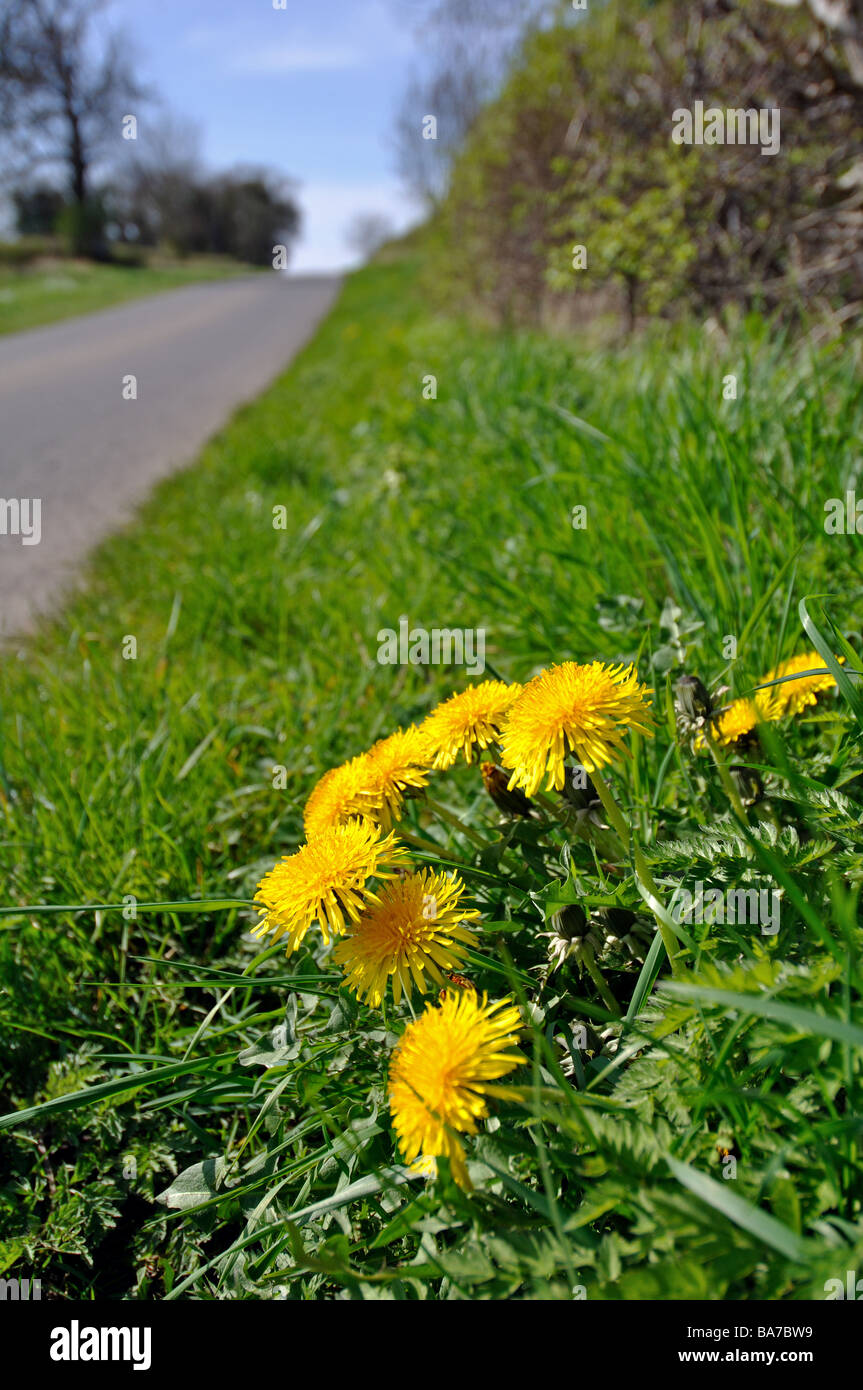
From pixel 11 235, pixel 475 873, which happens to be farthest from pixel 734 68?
pixel 11 235

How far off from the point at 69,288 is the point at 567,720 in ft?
97.7

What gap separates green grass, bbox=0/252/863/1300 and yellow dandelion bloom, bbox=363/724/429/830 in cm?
15

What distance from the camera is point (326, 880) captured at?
109 cm

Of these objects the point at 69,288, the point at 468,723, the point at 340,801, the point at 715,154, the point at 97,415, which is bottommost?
the point at 340,801

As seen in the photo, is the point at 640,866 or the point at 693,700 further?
the point at 693,700

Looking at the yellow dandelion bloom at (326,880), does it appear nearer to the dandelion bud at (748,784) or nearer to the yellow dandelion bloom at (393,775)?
the yellow dandelion bloom at (393,775)

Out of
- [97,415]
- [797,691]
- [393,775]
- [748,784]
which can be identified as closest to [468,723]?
[393,775]

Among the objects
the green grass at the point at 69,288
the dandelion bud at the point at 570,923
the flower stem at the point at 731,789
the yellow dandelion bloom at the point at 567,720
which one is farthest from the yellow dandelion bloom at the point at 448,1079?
the green grass at the point at 69,288

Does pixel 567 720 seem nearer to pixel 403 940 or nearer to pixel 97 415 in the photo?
pixel 403 940

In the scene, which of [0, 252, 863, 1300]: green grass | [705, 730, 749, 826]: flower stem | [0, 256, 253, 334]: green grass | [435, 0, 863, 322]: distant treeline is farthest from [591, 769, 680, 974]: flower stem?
[0, 256, 253, 334]: green grass

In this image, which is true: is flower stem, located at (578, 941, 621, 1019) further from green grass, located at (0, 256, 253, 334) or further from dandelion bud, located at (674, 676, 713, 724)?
green grass, located at (0, 256, 253, 334)

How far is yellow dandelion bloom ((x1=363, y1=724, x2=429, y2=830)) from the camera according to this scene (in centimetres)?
124
